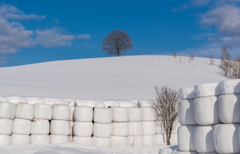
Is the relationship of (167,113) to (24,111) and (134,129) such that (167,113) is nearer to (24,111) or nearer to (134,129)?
(134,129)

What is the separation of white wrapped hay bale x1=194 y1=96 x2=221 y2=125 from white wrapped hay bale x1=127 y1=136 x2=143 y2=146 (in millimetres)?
5521

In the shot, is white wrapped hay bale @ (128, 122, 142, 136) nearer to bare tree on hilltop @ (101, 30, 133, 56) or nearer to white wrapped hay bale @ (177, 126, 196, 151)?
white wrapped hay bale @ (177, 126, 196, 151)

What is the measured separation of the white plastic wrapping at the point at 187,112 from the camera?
475cm

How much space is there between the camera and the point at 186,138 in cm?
474

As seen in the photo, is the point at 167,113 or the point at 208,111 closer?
the point at 208,111

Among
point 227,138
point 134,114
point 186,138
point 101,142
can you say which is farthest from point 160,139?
point 227,138

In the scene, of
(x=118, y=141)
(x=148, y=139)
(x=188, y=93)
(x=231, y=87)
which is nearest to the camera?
(x=231, y=87)

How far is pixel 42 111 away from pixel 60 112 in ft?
1.92

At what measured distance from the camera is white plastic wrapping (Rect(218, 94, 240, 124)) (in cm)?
395

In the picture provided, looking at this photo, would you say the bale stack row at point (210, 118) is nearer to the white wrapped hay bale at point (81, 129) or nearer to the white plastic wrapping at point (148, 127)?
the white wrapped hay bale at point (81, 129)

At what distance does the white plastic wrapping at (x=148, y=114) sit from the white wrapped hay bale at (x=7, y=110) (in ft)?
15.1

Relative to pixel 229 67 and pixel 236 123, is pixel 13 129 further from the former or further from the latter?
pixel 229 67

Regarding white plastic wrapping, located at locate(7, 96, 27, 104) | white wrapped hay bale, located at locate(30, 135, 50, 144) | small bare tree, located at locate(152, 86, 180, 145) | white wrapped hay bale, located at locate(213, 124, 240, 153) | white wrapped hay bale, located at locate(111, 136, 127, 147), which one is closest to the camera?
white wrapped hay bale, located at locate(213, 124, 240, 153)

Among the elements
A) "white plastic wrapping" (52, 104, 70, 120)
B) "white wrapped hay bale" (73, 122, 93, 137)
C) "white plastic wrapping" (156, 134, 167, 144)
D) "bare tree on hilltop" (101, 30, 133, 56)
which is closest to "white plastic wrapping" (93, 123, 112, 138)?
"white wrapped hay bale" (73, 122, 93, 137)
